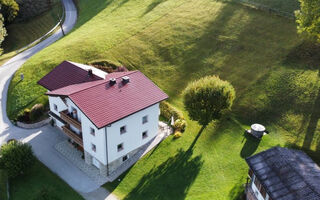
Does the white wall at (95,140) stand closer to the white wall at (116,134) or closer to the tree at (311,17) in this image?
the white wall at (116,134)

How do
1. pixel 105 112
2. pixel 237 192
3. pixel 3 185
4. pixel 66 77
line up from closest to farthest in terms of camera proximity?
pixel 105 112 → pixel 237 192 → pixel 3 185 → pixel 66 77

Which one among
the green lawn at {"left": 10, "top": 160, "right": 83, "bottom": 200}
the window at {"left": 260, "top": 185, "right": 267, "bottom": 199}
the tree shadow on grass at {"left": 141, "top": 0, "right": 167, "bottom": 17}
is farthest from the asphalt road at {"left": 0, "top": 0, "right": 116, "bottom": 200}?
the tree shadow on grass at {"left": 141, "top": 0, "right": 167, "bottom": 17}

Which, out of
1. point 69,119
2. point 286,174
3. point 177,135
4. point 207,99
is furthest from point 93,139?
point 286,174

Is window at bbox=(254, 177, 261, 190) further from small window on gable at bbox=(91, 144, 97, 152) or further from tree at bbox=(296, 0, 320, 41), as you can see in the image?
tree at bbox=(296, 0, 320, 41)

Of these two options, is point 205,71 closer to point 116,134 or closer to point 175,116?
point 175,116

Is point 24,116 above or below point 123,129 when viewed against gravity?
below

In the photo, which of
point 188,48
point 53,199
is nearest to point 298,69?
point 188,48
